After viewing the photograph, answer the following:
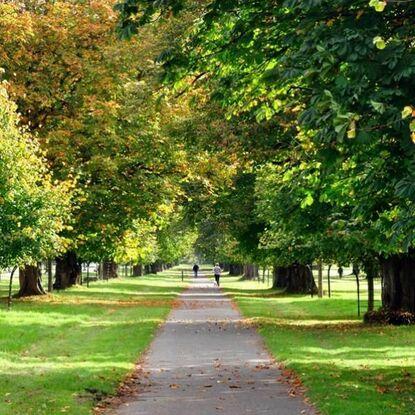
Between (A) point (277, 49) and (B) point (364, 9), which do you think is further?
(A) point (277, 49)

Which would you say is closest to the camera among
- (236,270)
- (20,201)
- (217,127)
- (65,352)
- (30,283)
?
(65,352)

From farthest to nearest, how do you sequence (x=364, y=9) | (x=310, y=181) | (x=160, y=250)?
(x=160, y=250) < (x=310, y=181) < (x=364, y=9)

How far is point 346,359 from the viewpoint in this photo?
621 inches

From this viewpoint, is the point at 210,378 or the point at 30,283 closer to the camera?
the point at 210,378

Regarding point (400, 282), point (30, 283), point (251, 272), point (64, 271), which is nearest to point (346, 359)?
point (400, 282)

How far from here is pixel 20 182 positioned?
71.3 feet

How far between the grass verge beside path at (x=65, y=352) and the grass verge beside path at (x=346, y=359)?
10.5 ft

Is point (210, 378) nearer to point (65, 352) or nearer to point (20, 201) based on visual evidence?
point (65, 352)

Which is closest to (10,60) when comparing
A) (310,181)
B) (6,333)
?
(6,333)

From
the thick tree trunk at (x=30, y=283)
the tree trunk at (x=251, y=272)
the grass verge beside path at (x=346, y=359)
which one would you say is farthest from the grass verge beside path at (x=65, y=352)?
the tree trunk at (x=251, y=272)

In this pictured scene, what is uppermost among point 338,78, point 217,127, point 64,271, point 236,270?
point 217,127

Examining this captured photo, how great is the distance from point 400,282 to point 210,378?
11359mm

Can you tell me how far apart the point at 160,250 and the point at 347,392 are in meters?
73.7

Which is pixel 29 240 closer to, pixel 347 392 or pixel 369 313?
pixel 369 313
